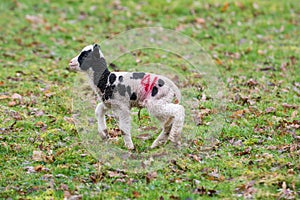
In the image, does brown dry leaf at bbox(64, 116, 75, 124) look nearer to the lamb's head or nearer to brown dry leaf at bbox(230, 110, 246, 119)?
the lamb's head

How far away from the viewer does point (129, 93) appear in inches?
249

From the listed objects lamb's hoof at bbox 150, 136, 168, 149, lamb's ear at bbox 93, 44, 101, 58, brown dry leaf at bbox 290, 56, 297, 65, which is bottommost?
lamb's hoof at bbox 150, 136, 168, 149

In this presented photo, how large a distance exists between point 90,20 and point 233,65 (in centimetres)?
425

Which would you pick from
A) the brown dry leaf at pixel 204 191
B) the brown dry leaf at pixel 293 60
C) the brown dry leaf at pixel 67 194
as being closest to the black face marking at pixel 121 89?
the brown dry leaf at pixel 67 194

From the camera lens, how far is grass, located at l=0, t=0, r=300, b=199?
583 centimetres

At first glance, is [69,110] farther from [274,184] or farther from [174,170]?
[274,184]

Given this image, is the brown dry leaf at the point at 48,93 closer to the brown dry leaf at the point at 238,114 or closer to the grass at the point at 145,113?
the grass at the point at 145,113

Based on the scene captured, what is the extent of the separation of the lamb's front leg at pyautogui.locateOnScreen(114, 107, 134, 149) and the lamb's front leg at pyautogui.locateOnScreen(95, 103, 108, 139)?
0.87 feet

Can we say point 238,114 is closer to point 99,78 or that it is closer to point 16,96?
point 99,78

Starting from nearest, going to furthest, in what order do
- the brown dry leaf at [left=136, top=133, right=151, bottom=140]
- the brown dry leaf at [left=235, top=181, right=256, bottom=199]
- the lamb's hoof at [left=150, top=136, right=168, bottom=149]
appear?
the brown dry leaf at [left=235, top=181, right=256, bottom=199] → the lamb's hoof at [left=150, top=136, right=168, bottom=149] → the brown dry leaf at [left=136, top=133, right=151, bottom=140]

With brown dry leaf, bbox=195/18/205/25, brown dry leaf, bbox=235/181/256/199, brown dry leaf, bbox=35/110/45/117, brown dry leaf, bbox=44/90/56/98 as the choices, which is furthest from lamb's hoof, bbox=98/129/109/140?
brown dry leaf, bbox=195/18/205/25

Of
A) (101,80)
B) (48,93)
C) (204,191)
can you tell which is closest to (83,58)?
(101,80)

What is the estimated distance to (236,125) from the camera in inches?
294

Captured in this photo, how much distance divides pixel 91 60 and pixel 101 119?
79 centimetres
